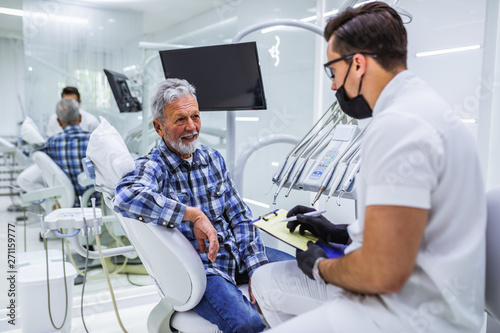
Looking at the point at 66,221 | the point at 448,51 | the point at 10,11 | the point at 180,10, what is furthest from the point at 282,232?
the point at 180,10

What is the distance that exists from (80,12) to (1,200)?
226 cm

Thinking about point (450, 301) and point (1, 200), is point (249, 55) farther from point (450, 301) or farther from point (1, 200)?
point (1, 200)

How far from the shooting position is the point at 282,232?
1.35 metres

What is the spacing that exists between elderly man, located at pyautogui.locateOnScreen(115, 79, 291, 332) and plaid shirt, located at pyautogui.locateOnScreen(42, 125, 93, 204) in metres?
1.79

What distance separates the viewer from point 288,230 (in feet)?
4.53

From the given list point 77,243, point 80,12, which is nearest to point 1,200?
point 77,243

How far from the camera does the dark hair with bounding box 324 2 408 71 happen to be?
38.7 inches

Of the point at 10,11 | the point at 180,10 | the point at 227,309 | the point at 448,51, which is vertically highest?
the point at 180,10

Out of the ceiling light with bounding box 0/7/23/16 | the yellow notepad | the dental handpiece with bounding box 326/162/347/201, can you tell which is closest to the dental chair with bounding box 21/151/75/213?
Answer: the ceiling light with bounding box 0/7/23/16

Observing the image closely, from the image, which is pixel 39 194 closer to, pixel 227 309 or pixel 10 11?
pixel 227 309

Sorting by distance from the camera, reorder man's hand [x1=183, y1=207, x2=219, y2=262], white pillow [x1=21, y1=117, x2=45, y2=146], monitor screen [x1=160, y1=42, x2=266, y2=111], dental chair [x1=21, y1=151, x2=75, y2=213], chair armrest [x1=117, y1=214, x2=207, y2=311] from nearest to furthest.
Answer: chair armrest [x1=117, y1=214, x2=207, y2=311]
man's hand [x1=183, y1=207, x2=219, y2=262]
monitor screen [x1=160, y1=42, x2=266, y2=111]
dental chair [x1=21, y1=151, x2=75, y2=213]
white pillow [x1=21, y1=117, x2=45, y2=146]

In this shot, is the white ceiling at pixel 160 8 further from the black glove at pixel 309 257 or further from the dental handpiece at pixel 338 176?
the black glove at pixel 309 257

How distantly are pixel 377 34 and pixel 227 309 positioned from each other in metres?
0.96

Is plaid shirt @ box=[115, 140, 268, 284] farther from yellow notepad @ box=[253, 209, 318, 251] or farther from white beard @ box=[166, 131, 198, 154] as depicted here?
yellow notepad @ box=[253, 209, 318, 251]
